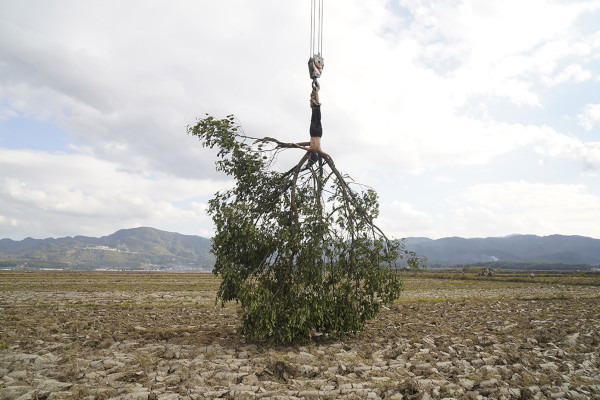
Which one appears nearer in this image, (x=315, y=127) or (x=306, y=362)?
(x=306, y=362)

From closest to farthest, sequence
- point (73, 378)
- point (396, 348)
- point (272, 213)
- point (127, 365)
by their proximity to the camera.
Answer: point (73, 378)
point (127, 365)
point (396, 348)
point (272, 213)

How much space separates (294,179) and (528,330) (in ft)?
37.5

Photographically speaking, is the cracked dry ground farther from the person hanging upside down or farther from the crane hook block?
the crane hook block

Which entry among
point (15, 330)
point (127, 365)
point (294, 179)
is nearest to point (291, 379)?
point (127, 365)

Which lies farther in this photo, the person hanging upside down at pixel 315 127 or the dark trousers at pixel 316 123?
the dark trousers at pixel 316 123

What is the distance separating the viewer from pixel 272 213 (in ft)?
44.1

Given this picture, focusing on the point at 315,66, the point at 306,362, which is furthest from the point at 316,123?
the point at 306,362

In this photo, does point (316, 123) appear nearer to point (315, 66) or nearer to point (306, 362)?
point (315, 66)

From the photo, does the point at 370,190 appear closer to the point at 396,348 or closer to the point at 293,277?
the point at 293,277

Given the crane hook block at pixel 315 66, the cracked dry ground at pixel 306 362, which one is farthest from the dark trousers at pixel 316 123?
the cracked dry ground at pixel 306 362

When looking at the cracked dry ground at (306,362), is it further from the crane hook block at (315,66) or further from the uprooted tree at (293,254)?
the crane hook block at (315,66)

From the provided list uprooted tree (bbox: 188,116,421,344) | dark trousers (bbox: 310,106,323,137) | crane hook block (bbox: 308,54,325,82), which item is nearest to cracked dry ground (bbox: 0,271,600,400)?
uprooted tree (bbox: 188,116,421,344)

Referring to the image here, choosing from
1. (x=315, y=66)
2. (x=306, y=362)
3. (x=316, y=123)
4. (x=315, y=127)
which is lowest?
(x=306, y=362)

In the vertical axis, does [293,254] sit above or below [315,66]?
below
